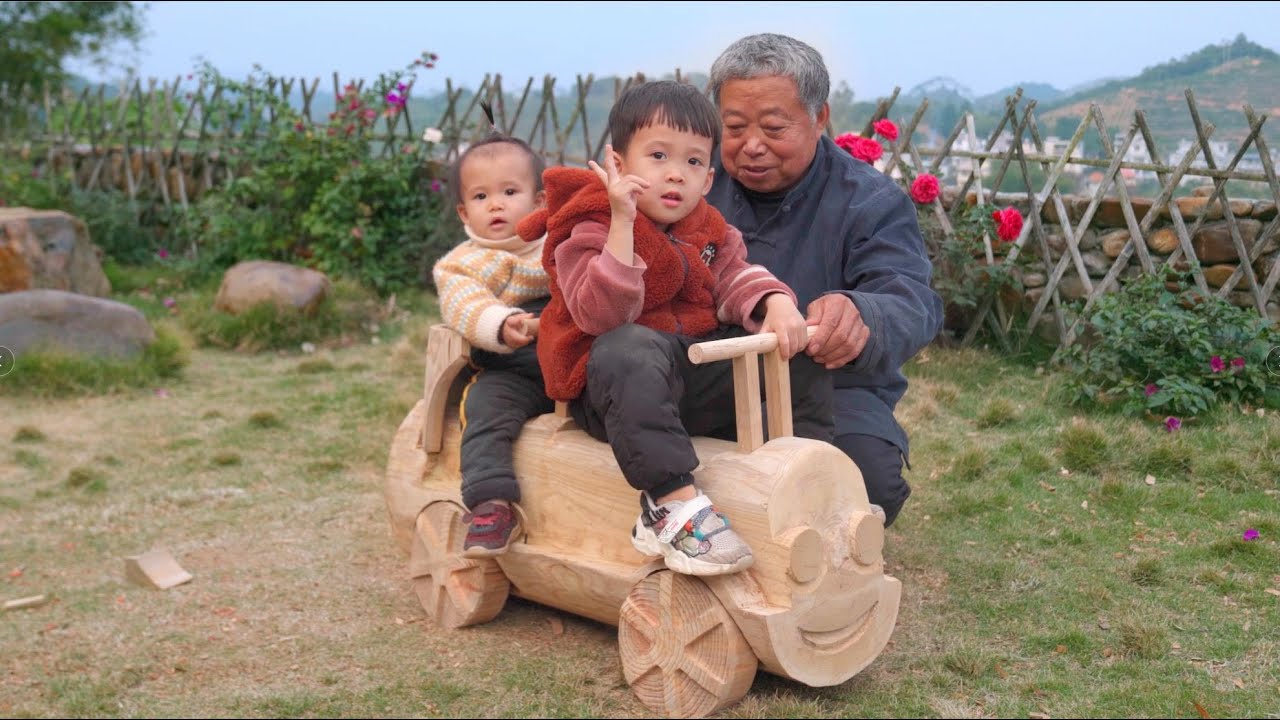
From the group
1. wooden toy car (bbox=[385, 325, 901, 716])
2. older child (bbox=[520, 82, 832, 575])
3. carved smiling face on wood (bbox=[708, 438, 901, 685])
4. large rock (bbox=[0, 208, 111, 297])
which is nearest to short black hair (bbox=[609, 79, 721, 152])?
older child (bbox=[520, 82, 832, 575])

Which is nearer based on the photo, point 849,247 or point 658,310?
point 658,310

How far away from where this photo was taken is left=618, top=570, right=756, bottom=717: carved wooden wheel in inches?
111

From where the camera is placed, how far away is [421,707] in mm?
3045

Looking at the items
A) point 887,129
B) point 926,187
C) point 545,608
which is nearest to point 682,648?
point 545,608

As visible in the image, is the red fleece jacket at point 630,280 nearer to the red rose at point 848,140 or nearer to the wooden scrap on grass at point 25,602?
the wooden scrap on grass at point 25,602

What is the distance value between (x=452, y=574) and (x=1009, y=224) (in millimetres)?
4134

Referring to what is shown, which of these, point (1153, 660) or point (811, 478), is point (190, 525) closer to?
point (811, 478)

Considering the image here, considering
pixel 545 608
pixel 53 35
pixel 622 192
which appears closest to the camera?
pixel 622 192

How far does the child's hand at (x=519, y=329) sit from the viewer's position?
3.29 meters

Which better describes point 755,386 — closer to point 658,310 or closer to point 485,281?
point 658,310

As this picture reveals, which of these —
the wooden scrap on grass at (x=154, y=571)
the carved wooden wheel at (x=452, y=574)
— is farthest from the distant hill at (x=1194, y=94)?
the wooden scrap on grass at (x=154, y=571)

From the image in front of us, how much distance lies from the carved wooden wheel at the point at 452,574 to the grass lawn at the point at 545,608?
3.0 inches

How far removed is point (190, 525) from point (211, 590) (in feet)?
2.76

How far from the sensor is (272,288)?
8.25 metres
